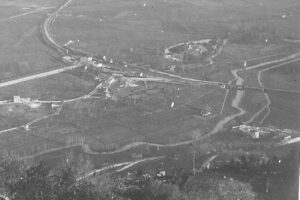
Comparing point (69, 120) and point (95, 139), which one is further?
point (69, 120)

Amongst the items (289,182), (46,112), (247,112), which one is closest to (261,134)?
(247,112)

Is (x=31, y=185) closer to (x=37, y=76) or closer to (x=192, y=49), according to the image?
(x=37, y=76)

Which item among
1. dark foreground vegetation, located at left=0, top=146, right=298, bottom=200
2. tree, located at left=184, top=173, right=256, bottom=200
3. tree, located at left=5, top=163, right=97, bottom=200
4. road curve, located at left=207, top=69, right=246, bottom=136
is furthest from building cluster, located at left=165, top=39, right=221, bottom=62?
tree, located at left=5, top=163, right=97, bottom=200

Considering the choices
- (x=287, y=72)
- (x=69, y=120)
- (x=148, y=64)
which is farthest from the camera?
(x=148, y=64)

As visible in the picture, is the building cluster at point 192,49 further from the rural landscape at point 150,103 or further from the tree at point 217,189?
the tree at point 217,189

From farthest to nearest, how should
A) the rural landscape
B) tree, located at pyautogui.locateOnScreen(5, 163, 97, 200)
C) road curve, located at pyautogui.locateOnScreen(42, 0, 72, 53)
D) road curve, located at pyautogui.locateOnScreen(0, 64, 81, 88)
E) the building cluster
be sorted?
road curve, located at pyautogui.locateOnScreen(42, 0, 72, 53)
the building cluster
road curve, located at pyautogui.locateOnScreen(0, 64, 81, 88)
the rural landscape
tree, located at pyautogui.locateOnScreen(5, 163, 97, 200)

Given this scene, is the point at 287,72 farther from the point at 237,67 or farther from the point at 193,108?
the point at 193,108

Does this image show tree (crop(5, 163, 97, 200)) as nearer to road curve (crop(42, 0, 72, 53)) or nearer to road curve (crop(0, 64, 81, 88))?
road curve (crop(0, 64, 81, 88))

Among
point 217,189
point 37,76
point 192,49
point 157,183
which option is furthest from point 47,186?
point 192,49

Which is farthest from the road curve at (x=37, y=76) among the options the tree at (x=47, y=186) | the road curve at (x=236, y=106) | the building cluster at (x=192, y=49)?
the tree at (x=47, y=186)
